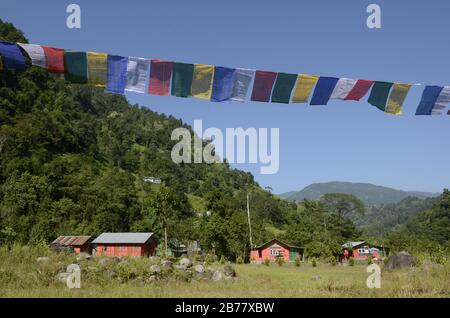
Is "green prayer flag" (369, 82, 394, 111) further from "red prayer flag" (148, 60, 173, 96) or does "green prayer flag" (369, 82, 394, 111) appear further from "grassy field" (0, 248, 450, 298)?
"red prayer flag" (148, 60, 173, 96)

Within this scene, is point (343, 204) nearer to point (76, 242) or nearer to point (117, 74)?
point (76, 242)

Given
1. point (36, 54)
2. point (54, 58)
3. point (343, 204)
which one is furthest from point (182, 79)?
point (343, 204)

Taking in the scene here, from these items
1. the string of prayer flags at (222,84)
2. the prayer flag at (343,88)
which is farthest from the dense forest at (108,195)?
the prayer flag at (343,88)

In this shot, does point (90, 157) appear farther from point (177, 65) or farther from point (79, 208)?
point (177, 65)

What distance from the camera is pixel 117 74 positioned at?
10.5m

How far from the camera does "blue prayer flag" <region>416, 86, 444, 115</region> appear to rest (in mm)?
12771

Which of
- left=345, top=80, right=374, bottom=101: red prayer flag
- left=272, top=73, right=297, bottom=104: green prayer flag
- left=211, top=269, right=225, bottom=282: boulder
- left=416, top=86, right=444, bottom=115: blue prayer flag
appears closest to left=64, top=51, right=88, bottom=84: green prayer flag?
left=272, top=73, right=297, bottom=104: green prayer flag

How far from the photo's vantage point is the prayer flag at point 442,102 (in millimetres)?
12859

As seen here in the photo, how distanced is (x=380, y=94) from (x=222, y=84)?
4808 mm

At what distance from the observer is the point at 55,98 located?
97.9 m

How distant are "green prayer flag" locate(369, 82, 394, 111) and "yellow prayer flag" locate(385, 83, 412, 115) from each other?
0.56 ft

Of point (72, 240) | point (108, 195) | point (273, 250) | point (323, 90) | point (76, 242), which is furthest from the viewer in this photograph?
point (108, 195)

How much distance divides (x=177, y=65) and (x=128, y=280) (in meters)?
5.73
